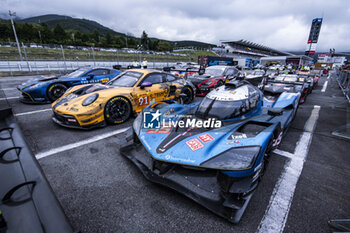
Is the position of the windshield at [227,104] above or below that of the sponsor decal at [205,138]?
above

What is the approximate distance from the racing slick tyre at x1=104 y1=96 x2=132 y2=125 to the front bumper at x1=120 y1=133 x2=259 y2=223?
7.27 feet

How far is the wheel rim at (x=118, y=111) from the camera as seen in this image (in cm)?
419

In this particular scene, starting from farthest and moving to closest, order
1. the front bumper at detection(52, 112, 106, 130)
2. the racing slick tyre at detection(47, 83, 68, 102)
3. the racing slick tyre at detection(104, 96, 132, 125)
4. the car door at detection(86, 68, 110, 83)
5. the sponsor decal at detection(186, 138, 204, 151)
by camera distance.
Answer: the car door at detection(86, 68, 110, 83), the racing slick tyre at detection(47, 83, 68, 102), the racing slick tyre at detection(104, 96, 132, 125), the front bumper at detection(52, 112, 106, 130), the sponsor decal at detection(186, 138, 204, 151)

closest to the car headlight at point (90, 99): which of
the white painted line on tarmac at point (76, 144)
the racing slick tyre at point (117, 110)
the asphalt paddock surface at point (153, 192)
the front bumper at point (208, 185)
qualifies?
the racing slick tyre at point (117, 110)

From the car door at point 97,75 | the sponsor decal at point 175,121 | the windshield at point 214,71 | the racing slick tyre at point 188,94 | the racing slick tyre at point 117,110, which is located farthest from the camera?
the windshield at point 214,71

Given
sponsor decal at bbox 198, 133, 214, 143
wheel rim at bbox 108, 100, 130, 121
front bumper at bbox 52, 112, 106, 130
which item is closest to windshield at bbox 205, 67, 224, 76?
wheel rim at bbox 108, 100, 130, 121

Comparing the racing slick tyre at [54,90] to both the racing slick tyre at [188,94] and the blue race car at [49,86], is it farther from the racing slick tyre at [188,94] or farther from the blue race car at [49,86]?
the racing slick tyre at [188,94]

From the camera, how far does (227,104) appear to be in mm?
3043

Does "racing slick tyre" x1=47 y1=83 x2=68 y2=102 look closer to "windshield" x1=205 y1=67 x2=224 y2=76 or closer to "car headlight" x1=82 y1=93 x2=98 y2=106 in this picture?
"car headlight" x1=82 y1=93 x2=98 y2=106

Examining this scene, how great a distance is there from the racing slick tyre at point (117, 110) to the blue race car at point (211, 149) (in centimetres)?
134

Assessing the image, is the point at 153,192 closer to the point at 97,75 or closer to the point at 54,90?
the point at 54,90

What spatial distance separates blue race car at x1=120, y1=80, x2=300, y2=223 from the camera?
70.9 inches

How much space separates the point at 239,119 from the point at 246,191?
152 centimetres

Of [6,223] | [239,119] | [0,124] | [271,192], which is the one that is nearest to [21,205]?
[6,223]
